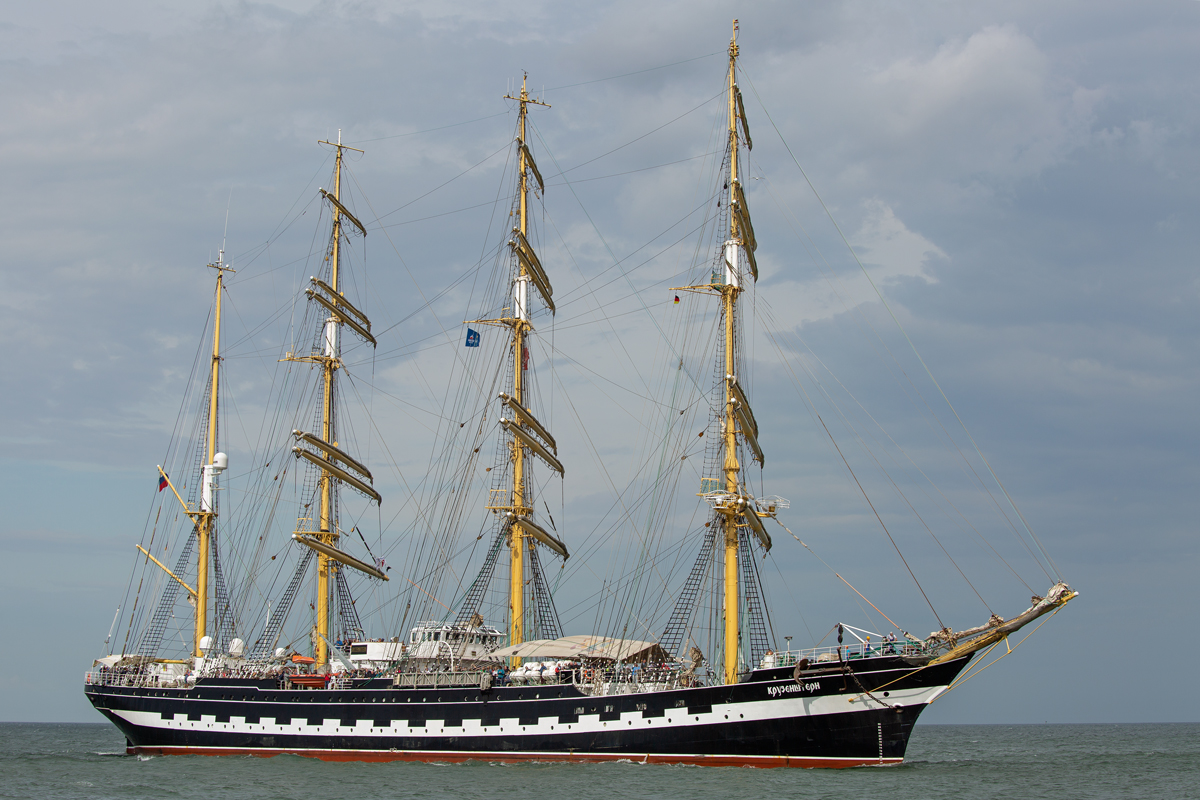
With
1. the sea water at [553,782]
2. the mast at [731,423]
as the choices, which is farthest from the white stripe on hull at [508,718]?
the mast at [731,423]

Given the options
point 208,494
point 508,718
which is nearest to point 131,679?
point 208,494

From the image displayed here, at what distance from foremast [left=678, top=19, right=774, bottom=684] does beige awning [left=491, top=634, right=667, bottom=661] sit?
3.86 m

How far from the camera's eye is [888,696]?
3972 cm

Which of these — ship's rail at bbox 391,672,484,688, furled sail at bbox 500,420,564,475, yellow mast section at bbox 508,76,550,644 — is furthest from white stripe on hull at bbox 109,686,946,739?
furled sail at bbox 500,420,564,475

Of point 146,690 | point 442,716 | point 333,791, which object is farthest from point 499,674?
point 146,690

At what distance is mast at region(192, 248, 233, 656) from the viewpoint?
65.0 metres

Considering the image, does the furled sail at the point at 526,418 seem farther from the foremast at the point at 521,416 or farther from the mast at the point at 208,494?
the mast at the point at 208,494

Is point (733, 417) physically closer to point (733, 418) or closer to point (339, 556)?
point (733, 418)

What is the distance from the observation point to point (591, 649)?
4634cm

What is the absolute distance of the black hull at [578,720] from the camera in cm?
3991

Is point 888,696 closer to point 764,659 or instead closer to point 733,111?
point 764,659

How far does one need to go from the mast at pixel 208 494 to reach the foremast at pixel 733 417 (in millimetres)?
35285

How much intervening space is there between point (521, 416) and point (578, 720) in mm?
19683

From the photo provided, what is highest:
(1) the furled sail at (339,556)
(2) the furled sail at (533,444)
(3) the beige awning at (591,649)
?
(2) the furled sail at (533,444)
